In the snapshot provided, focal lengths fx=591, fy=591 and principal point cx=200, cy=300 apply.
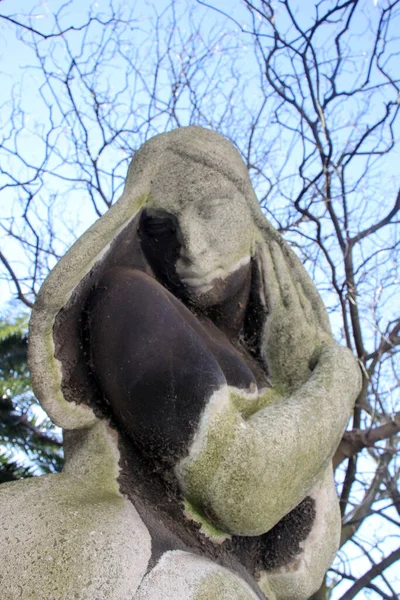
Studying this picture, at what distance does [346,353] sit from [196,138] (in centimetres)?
96

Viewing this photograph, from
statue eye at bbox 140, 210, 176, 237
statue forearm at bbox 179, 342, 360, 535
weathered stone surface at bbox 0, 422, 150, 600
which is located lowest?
weathered stone surface at bbox 0, 422, 150, 600

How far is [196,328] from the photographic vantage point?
190 cm

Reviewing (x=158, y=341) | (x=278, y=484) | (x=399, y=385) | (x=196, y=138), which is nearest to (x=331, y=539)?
Result: (x=278, y=484)

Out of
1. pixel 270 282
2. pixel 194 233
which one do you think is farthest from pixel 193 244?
pixel 270 282

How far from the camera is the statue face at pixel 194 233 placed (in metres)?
2.00

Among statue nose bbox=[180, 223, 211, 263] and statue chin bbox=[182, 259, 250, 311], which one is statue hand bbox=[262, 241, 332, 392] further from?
statue nose bbox=[180, 223, 211, 263]

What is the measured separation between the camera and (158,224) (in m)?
2.04

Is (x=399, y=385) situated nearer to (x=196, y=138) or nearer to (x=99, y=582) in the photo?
(x=196, y=138)

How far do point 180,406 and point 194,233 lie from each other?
653 mm

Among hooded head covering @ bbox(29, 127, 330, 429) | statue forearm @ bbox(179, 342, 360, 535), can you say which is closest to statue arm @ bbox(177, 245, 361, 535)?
statue forearm @ bbox(179, 342, 360, 535)

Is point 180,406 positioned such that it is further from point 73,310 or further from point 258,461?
point 73,310

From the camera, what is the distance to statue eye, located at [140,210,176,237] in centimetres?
203

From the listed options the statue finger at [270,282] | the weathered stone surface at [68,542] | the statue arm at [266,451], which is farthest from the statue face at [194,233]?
the weathered stone surface at [68,542]

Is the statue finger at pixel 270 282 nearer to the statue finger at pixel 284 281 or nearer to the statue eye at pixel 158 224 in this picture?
the statue finger at pixel 284 281
